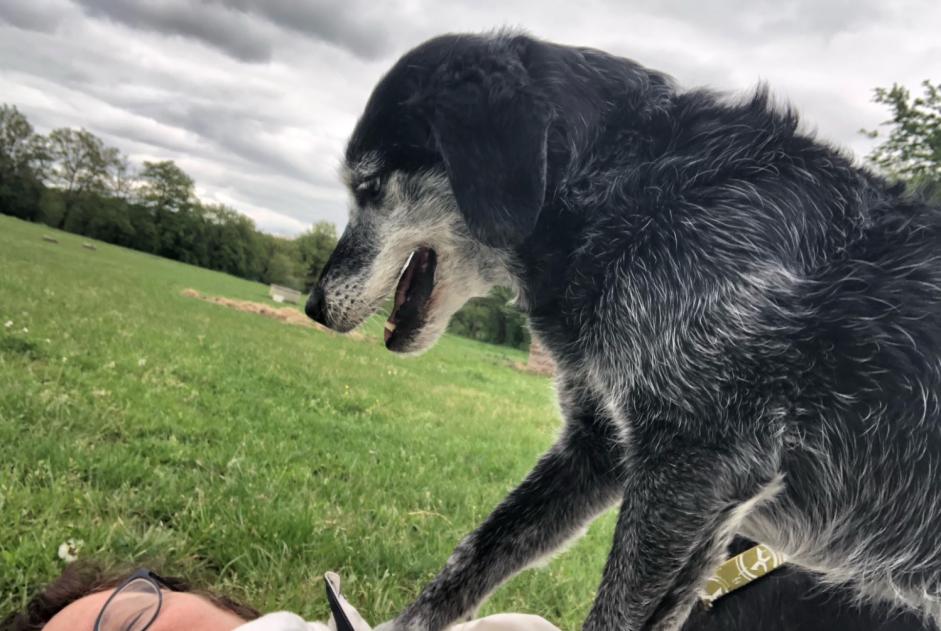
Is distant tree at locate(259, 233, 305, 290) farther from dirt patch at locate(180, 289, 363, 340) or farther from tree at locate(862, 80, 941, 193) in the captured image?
tree at locate(862, 80, 941, 193)

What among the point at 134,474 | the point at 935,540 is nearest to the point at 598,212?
the point at 935,540

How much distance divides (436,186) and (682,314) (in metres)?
0.80

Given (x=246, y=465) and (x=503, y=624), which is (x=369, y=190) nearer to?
(x=503, y=624)

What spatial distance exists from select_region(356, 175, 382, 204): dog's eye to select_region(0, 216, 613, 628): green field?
45 centimetres

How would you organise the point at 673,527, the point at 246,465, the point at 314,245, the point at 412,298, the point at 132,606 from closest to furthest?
the point at 673,527 → the point at 132,606 → the point at 412,298 → the point at 246,465 → the point at 314,245

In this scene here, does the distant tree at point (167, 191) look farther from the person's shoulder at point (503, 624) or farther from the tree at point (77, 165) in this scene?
the person's shoulder at point (503, 624)

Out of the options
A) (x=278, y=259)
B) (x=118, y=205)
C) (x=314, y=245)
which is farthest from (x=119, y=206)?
(x=314, y=245)

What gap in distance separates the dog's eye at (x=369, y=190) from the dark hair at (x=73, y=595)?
122cm

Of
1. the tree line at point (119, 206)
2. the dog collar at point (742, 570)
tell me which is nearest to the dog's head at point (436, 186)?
the dog collar at point (742, 570)

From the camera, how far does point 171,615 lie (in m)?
1.50

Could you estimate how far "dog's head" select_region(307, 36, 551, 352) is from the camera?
5.07 ft

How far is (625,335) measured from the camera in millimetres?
1514

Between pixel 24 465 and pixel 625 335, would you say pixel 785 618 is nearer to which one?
pixel 625 335

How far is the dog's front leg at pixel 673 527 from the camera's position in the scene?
4.37ft
